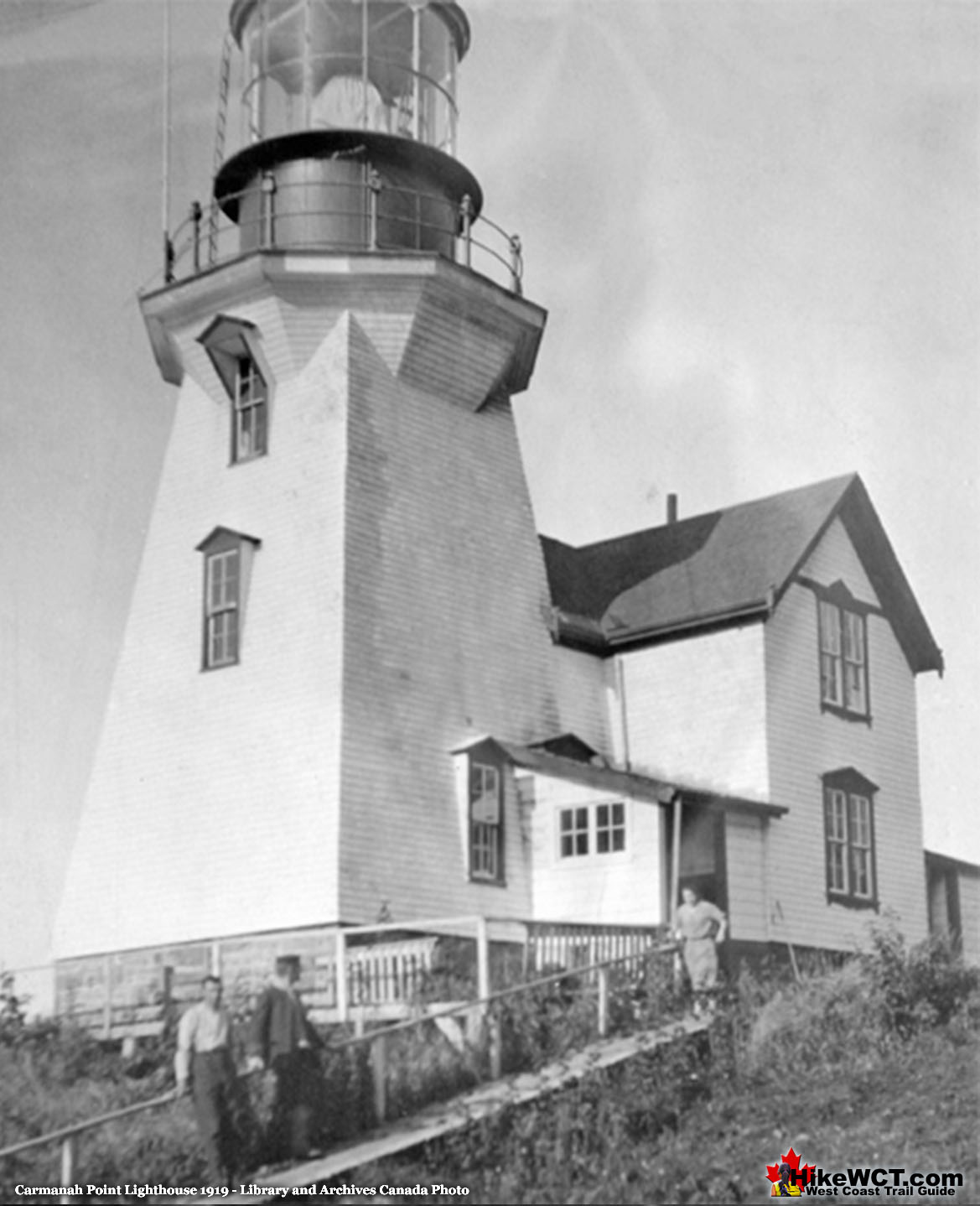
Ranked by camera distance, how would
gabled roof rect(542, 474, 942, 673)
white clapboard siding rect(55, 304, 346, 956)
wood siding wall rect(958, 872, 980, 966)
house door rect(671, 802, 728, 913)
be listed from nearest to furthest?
white clapboard siding rect(55, 304, 346, 956) < house door rect(671, 802, 728, 913) < gabled roof rect(542, 474, 942, 673) < wood siding wall rect(958, 872, 980, 966)

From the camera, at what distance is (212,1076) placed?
1449 centimetres

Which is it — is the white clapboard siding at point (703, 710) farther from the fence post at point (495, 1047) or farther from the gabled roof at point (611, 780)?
the fence post at point (495, 1047)

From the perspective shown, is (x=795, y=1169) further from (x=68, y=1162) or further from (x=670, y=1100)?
(x=68, y=1162)

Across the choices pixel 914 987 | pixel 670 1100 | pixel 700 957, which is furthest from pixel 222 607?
pixel 670 1100

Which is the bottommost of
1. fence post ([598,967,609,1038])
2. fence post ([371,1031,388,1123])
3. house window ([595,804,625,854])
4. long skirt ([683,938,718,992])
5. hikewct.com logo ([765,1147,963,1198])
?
hikewct.com logo ([765,1147,963,1198])

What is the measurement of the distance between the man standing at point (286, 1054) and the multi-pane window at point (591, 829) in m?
8.63

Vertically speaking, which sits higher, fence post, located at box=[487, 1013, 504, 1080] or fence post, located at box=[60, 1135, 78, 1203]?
fence post, located at box=[487, 1013, 504, 1080]

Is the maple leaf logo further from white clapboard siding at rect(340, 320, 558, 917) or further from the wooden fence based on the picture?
white clapboard siding at rect(340, 320, 558, 917)

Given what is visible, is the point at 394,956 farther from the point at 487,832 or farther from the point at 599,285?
the point at 599,285

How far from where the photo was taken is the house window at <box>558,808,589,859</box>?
23641 mm

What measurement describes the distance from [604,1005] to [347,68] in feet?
43.3

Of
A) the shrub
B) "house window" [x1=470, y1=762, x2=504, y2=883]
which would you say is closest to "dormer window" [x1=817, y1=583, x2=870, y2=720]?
"house window" [x1=470, y1=762, x2=504, y2=883]

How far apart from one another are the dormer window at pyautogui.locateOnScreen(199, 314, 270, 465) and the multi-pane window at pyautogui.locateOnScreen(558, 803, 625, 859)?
20.0 ft

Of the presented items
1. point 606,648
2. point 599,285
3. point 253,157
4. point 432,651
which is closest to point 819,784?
point 606,648
